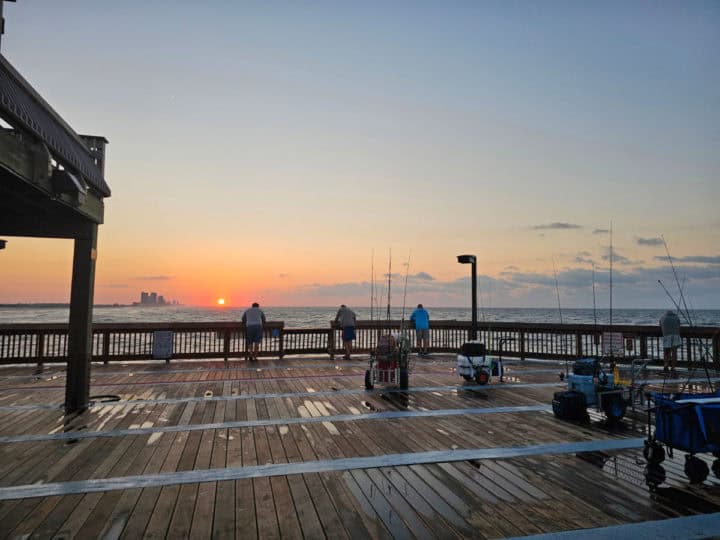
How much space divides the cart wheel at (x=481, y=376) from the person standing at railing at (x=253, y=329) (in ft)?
21.0

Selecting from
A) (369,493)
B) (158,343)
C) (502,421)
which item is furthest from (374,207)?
(369,493)

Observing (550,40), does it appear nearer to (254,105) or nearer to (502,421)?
(254,105)

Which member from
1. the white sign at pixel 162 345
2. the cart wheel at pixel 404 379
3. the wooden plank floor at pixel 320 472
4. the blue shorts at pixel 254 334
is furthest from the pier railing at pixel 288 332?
the wooden plank floor at pixel 320 472

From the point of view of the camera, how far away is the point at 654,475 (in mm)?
3637

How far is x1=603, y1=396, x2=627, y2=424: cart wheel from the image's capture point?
5.48 meters

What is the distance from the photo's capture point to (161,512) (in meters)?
2.95

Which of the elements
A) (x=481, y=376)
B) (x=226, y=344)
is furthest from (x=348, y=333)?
(x=481, y=376)

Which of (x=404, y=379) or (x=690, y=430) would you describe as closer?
(x=690, y=430)

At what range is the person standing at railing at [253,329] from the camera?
451 inches

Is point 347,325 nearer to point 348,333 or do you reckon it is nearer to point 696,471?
point 348,333

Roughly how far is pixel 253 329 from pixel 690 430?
33.4ft

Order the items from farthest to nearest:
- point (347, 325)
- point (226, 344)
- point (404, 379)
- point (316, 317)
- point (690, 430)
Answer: point (316, 317) → point (347, 325) → point (226, 344) → point (404, 379) → point (690, 430)

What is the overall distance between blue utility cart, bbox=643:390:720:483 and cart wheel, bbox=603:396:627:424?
182 cm

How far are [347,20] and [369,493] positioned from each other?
1109cm
